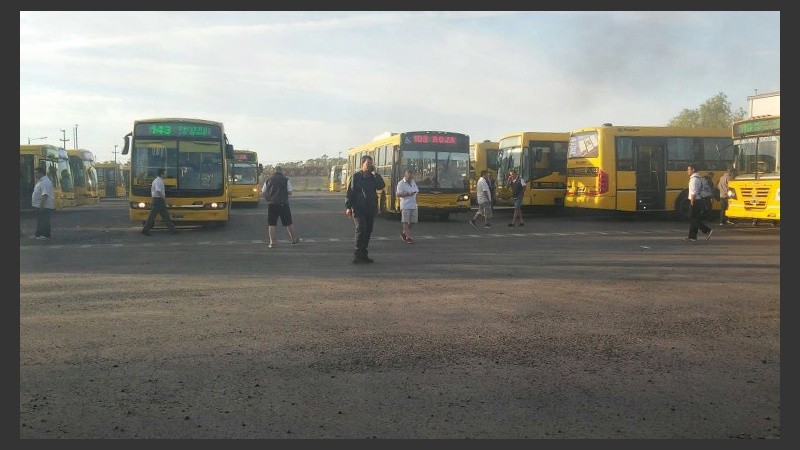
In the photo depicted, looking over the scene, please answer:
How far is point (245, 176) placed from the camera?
35.7 metres

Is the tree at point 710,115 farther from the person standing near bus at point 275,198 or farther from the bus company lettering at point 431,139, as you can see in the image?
the person standing near bus at point 275,198

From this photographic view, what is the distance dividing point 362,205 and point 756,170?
1175cm

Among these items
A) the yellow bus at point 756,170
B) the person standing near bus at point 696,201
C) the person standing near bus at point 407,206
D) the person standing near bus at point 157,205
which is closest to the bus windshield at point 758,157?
the yellow bus at point 756,170

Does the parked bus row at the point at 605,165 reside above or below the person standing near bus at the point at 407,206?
above

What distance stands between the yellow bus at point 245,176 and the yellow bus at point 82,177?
7023 millimetres

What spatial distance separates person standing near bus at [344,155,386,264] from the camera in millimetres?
12117

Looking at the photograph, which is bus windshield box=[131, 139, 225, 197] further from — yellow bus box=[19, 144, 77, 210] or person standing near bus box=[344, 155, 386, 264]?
person standing near bus box=[344, 155, 386, 264]

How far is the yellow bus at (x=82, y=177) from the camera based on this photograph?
33.7 metres

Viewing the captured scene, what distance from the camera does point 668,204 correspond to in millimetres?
22891

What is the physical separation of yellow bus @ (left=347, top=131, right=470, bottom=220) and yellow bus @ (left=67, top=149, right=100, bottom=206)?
18.0 metres

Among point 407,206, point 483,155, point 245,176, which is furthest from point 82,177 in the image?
point 407,206

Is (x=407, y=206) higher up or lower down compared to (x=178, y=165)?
lower down

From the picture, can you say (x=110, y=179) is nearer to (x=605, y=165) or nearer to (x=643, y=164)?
(x=605, y=165)

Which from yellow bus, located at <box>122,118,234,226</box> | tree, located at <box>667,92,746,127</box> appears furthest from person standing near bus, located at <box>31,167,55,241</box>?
tree, located at <box>667,92,746,127</box>
